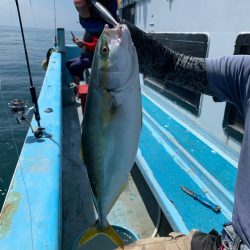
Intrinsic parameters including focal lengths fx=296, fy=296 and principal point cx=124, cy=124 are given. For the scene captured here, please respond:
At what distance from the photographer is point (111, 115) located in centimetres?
119

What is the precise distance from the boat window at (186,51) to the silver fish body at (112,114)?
2.33 meters

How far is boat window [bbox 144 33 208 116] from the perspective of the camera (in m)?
3.34

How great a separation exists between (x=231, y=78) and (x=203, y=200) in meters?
1.37

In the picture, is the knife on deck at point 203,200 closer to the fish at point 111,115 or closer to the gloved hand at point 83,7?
the fish at point 111,115

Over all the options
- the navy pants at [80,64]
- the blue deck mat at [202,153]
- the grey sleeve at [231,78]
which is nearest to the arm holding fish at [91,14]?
the grey sleeve at [231,78]

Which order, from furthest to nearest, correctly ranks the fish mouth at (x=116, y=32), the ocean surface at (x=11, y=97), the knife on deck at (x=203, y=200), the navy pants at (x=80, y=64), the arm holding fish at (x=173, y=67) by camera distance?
the navy pants at (x=80, y=64)
the ocean surface at (x=11, y=97)
the knife on deck at (x=203, y=200)
the arm holding fish at (x=173, y=67)
the fish mouth at (x=116, y=32)

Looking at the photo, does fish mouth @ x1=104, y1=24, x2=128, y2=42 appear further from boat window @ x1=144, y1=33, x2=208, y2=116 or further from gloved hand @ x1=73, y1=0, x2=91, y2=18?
boat window @ x1=144, y1=33, x2=208, y2=116

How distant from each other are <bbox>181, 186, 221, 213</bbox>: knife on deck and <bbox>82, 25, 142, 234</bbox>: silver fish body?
143 centimetres

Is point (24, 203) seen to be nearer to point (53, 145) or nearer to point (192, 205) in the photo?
point (53, 145)

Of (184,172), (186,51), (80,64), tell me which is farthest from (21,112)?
(80,64)

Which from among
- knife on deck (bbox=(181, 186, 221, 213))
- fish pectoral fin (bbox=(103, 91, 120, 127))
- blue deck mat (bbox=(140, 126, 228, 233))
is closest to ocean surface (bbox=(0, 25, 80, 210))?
blue deck mat (bbox=(140, 126, 228, 233))

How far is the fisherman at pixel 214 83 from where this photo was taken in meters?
1.44

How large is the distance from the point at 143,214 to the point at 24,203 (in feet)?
5.58

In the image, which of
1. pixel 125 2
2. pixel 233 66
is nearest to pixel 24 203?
pixel 233 66
